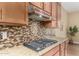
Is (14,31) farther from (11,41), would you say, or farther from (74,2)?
(74,2)

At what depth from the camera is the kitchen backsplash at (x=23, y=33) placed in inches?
57.2

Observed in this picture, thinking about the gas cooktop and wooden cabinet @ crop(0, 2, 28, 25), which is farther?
the gas cooktop

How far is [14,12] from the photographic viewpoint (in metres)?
1.24

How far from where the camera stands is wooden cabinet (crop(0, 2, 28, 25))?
1084 mm

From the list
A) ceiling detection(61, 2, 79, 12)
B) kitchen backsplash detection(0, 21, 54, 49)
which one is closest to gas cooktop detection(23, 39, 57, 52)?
kitchen backsplash detection(0, 21, 54, 49)

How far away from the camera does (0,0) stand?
1.19 m

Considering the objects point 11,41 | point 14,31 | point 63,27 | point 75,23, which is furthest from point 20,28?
point 75,23

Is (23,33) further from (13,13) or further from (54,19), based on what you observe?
(54,19)

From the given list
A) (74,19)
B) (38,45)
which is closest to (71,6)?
(74,19)

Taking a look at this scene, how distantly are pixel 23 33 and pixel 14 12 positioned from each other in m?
0.57

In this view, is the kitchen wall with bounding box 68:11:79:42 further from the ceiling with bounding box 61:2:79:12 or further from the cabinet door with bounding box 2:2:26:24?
the cabinet door with bounding box 2:2:26:24

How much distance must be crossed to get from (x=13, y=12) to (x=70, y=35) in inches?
36.5

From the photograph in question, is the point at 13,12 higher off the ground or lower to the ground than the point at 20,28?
higher

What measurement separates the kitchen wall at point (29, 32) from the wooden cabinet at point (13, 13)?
0.25 meters
